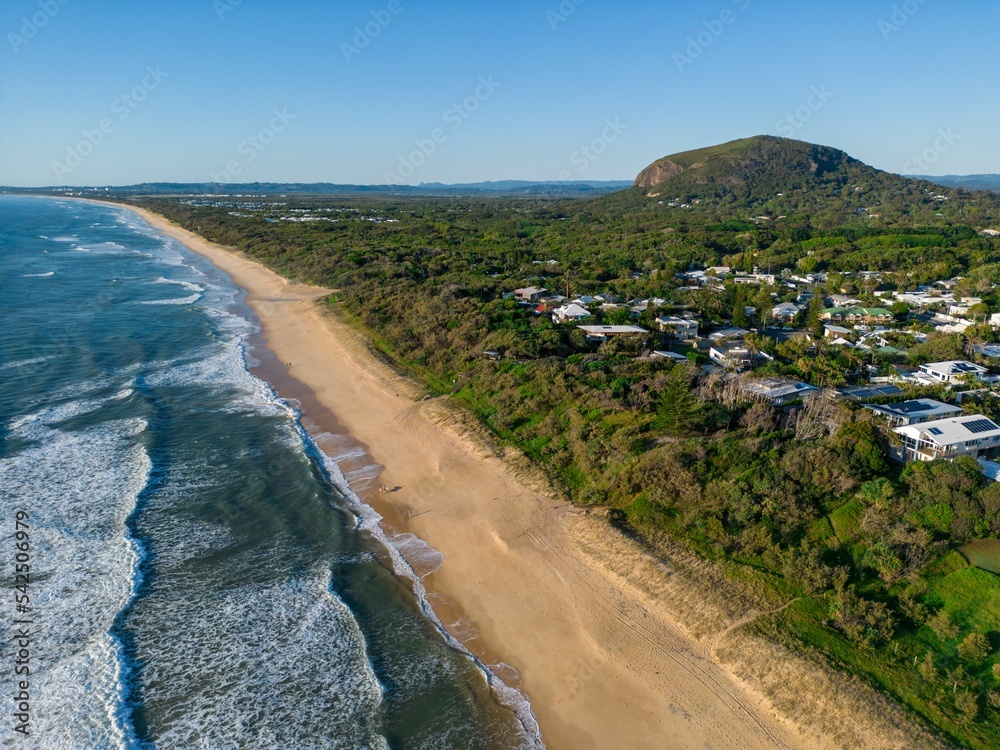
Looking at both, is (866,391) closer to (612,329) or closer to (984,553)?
(984,553)

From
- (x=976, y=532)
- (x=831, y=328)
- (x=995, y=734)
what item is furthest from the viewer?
(x=831, y=328)

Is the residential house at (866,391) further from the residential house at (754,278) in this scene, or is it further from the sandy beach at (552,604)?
the residential house at (754,278)

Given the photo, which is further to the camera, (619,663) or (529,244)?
(529,244)

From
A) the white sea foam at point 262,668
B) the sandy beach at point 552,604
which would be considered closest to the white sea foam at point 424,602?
the sandy beach at point 552,604

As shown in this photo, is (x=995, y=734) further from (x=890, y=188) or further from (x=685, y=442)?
(x=890, y=188)

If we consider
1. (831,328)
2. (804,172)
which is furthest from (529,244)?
(804,172)

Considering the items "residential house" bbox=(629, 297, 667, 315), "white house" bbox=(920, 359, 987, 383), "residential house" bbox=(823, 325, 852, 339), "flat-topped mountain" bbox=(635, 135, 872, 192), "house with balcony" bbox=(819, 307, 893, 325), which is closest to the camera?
"white house" bbox=(920, 359, 987, 383)

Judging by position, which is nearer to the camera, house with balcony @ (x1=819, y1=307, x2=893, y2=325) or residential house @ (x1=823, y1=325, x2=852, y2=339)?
residential house @ (x1=823, y1=325, x2=852, y2=339)

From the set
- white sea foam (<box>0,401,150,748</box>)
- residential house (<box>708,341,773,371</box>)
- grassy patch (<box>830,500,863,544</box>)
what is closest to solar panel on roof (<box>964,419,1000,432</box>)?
grassy patch (<box>830,500,863,544</box>)

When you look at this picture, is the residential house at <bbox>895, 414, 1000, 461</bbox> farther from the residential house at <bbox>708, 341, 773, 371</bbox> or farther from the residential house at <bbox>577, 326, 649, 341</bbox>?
the residential house at <bbox>577, 326, 649, 341</bbox>
